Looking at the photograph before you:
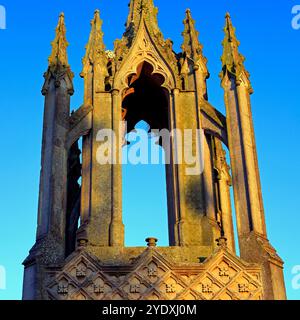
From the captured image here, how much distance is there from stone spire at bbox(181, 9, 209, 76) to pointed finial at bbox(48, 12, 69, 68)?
134 inches

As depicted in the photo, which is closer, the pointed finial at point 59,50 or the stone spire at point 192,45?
the pointed finial at point 59,50

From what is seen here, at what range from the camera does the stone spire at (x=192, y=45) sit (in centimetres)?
2375

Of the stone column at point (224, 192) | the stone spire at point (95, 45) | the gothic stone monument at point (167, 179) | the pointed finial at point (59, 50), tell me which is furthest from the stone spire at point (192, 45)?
the pointed finial at point (59, 50)

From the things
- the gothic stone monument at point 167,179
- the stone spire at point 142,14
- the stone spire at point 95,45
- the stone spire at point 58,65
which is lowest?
the gothic stone monument at point 167,179

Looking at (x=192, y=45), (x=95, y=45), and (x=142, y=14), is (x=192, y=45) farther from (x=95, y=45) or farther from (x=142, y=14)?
(x=95, y=45)

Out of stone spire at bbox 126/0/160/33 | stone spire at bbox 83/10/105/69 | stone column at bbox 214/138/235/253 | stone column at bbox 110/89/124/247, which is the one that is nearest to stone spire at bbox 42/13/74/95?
stone spire at bbox 83/10/105/69

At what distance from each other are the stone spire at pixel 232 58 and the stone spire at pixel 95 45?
3.60 metres

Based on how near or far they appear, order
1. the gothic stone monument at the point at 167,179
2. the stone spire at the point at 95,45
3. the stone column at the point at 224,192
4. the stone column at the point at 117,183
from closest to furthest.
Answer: the gothic stone monument at the point at 167,179 < the stone column at the point at 117,183 < the stone column at the point at 224,192 < the stone spire at the point at 95,45

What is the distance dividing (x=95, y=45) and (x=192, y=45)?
2831 mm

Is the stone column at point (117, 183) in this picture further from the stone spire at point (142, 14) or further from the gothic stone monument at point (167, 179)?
the stone spire at point (142, 14)

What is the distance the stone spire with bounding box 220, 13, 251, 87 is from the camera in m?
22.6

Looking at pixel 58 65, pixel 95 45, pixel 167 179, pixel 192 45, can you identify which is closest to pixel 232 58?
pixel 192 45

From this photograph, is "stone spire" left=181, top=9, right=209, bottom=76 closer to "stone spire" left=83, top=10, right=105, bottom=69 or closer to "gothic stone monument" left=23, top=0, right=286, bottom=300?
"gothic stone monument" left=23, top=0, right=286, bottom=300
